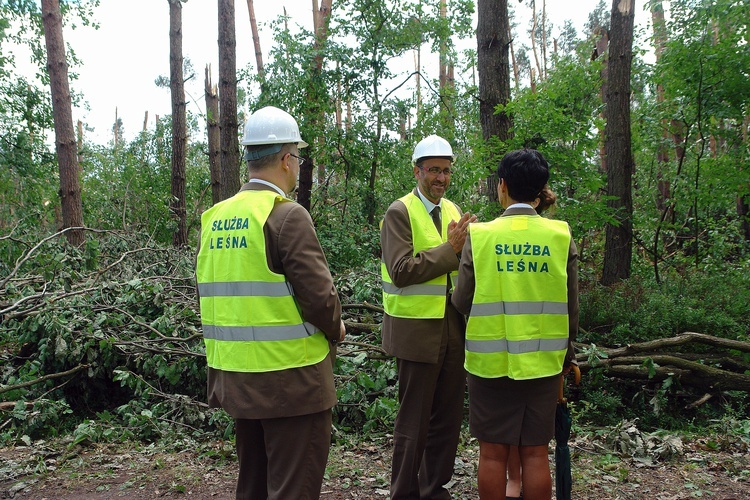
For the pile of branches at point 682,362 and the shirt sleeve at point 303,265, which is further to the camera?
the pile of branches at point 682,362

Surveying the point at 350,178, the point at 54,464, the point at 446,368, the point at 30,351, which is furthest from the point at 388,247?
the point at 350,178

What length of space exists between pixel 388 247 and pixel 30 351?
541 cm

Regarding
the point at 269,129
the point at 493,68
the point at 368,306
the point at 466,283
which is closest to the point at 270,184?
the point at 269,129

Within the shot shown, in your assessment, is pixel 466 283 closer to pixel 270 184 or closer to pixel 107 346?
pixel 270 184

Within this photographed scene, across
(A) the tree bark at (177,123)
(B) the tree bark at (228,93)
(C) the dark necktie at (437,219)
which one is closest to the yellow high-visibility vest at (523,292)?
(C) the dark necktie at (437,219)

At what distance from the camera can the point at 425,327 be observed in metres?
3.40

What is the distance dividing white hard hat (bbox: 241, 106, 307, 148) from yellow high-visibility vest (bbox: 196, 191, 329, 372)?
0.24 m

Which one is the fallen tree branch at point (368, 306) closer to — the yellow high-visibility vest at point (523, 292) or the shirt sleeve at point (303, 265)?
the yellow high-visibility vest at point (523, 292)

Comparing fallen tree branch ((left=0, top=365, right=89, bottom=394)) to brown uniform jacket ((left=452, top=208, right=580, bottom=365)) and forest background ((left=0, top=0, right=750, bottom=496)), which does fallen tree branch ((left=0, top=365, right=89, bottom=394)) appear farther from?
brown uniform jacket ((left=452, top=208, right=580, bottom=365))

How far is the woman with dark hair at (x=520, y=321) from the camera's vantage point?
9.72ft

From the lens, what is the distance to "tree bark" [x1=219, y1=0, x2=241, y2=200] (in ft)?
35.9

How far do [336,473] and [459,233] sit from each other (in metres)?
2.15

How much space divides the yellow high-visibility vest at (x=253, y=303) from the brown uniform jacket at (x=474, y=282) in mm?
893

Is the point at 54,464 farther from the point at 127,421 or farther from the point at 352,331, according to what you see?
the point at 352,331
